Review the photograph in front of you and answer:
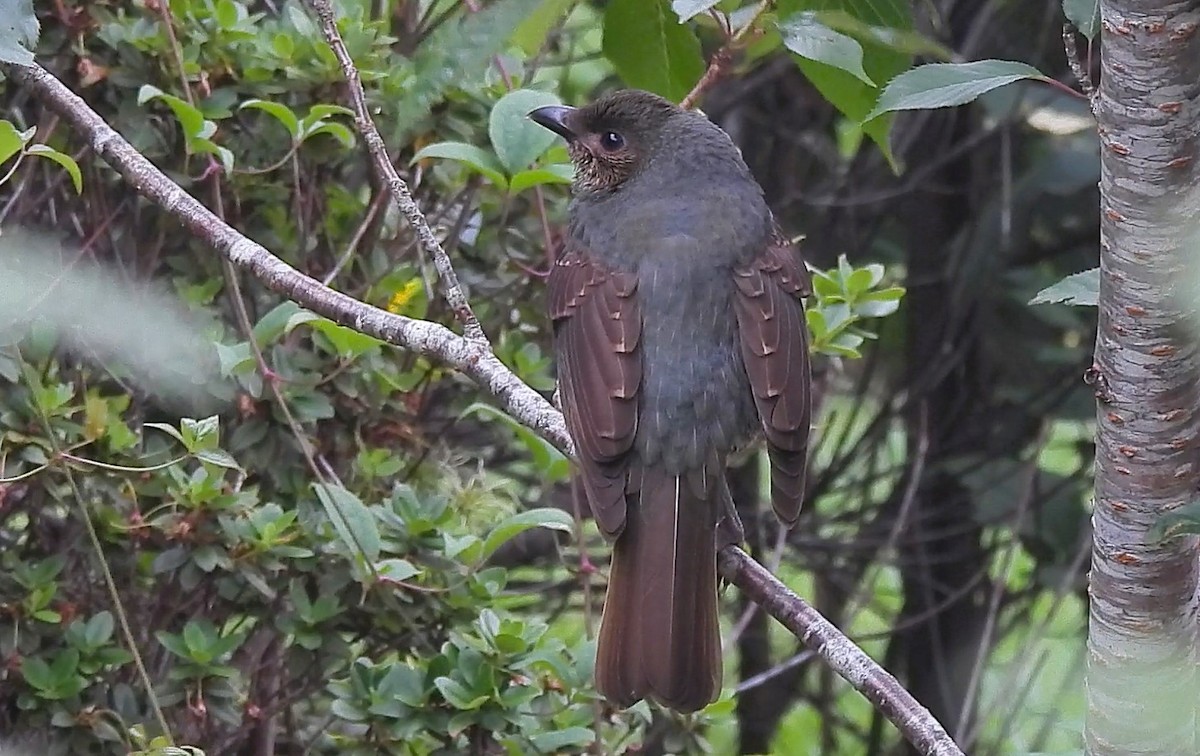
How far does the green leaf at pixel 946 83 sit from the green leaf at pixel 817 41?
81mm

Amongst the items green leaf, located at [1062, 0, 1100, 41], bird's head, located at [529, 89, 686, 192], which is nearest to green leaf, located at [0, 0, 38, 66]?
green leaf, located at [1062, 0, 1100, 41]

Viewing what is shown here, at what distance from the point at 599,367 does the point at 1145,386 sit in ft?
4.45

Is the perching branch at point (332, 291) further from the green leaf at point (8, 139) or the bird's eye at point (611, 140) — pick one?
the bird's eye at point (611, 140)

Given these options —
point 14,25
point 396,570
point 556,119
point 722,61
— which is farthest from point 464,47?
point 556,119

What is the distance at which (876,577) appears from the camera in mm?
5570

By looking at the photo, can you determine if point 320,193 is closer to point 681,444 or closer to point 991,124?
point 681,444

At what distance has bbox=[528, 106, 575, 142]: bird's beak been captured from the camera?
3244mm

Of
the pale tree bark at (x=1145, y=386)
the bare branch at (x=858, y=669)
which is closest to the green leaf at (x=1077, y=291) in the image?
the pale tree bark at (x=1145, y=386)

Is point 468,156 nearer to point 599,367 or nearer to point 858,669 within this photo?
point 599,367

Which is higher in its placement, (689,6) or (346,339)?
(689,6)

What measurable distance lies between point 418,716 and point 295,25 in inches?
54.4

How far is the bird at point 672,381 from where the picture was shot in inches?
107

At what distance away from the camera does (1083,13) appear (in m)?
1.83

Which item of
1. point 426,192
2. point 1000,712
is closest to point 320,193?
point 426,192
